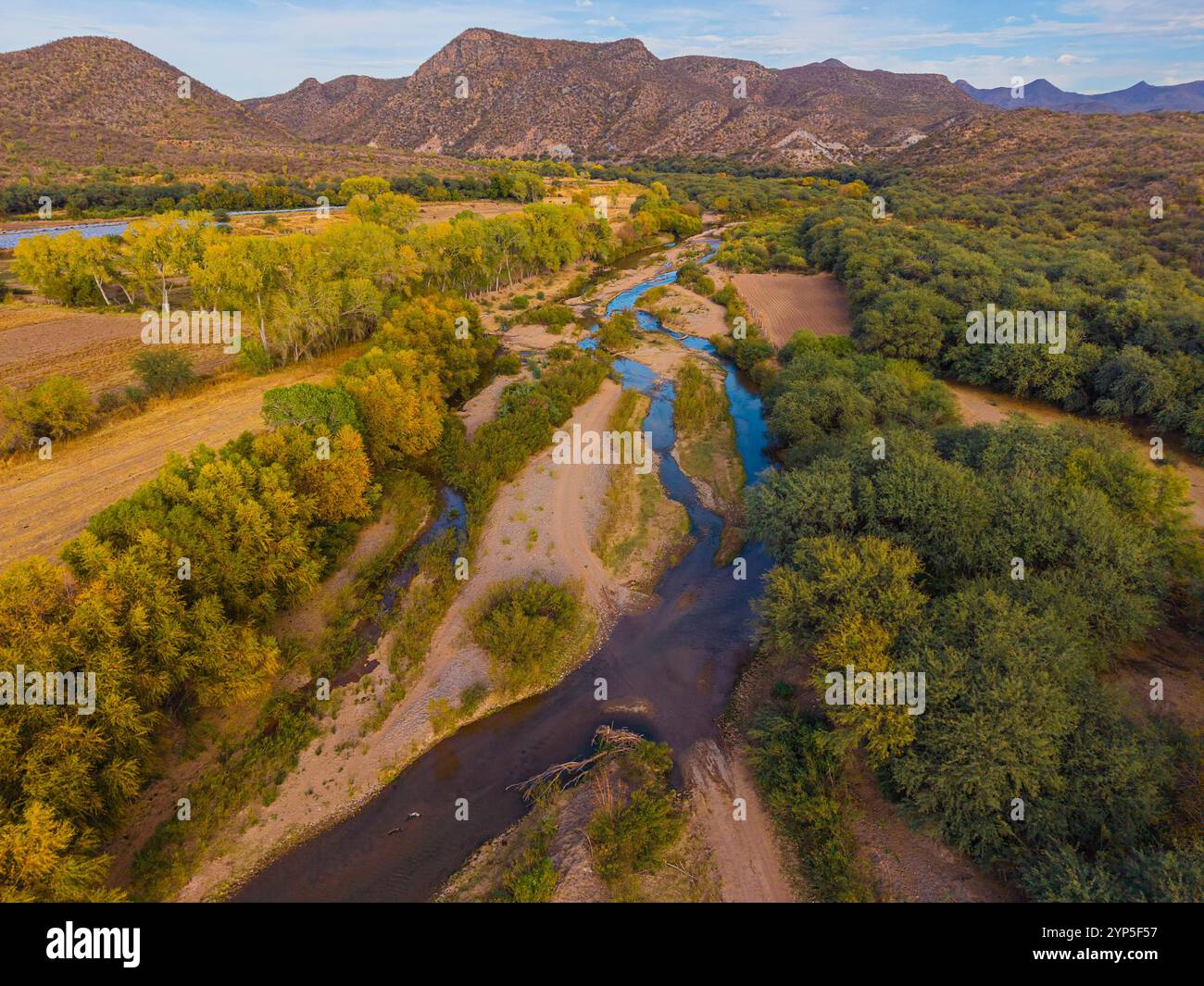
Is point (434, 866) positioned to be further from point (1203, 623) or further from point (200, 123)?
point (200, 123)

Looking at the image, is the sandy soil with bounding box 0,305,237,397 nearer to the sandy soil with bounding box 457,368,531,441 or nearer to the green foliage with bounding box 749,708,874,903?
the sandy soil with bounding box 457,368,531,441

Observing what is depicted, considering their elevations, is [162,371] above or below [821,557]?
above

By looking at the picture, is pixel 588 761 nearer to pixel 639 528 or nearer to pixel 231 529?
pixel 639 528

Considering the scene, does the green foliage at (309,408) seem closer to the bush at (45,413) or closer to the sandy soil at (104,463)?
the sandy soil at (104,463)

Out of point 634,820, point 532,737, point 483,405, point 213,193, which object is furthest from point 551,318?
point 213,193

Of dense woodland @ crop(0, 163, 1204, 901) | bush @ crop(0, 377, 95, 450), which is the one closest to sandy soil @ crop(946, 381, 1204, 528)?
dense woodland @ crop(0, 163, 1204, 901)

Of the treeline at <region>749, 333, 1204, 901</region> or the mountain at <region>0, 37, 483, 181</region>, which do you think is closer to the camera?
the treeline at <region>749, 333, 1204, 901</region>

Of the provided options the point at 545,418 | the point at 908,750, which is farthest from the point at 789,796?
the point at 545,418
